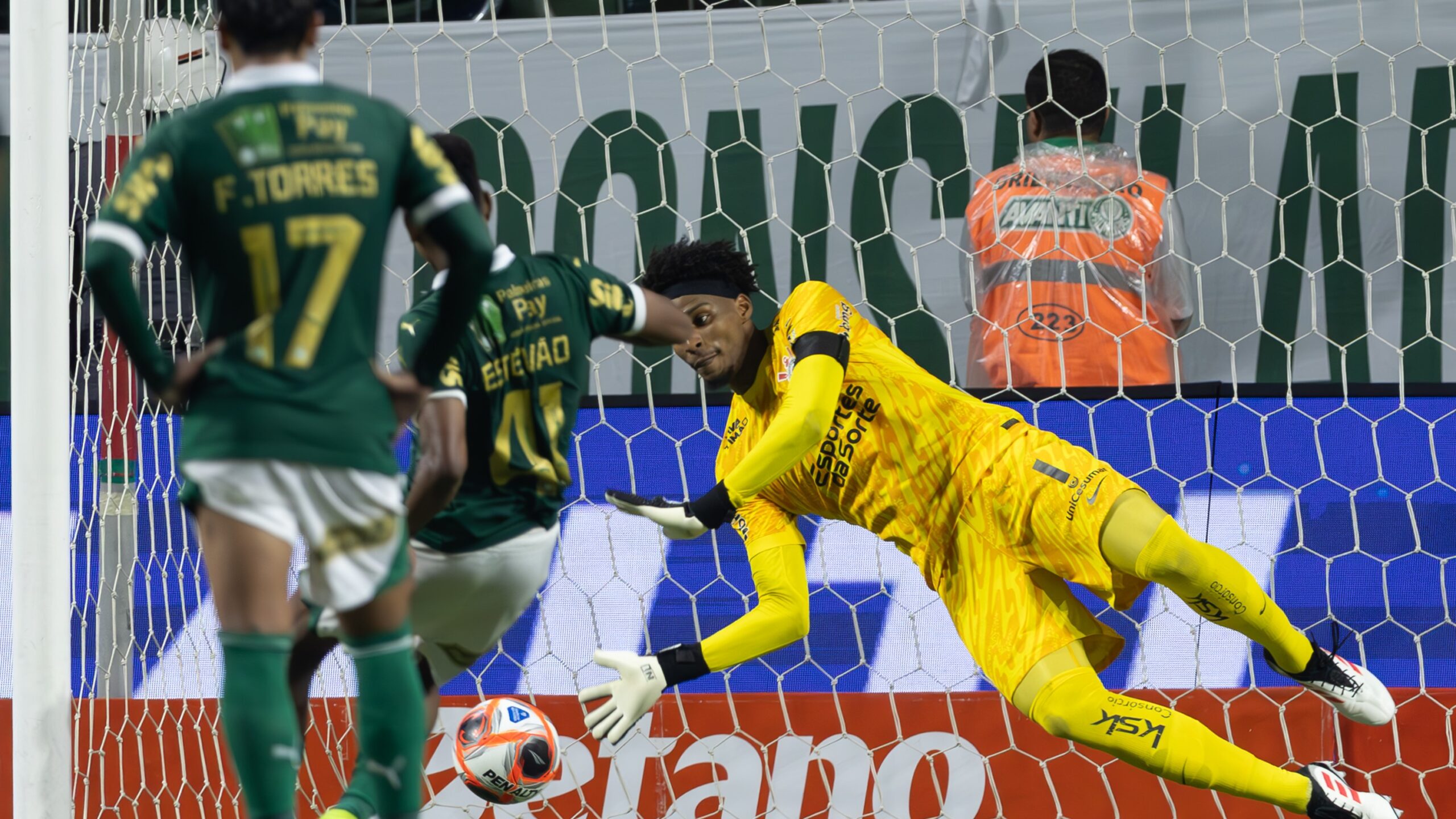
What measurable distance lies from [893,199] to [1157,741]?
6.91ft

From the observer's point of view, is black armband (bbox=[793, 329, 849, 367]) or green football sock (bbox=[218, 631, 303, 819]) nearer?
green football sock (bbox=[218, 631, 303, 819])

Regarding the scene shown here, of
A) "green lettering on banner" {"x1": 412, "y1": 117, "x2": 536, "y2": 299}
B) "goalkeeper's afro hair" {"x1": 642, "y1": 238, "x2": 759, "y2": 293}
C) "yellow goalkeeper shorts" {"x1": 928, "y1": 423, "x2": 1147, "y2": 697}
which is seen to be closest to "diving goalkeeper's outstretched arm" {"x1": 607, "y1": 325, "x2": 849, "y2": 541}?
"goalkeeper's afro hair" {"x1": 642, "y1": 238, "x2": 759, "y2": 293}

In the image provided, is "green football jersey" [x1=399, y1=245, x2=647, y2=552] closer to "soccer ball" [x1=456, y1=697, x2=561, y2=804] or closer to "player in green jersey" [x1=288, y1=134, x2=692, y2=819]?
"player in green jersey" [x1=288, y1=134, x2=692, y2=819]

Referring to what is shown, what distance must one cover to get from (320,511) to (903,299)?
2.93 meters

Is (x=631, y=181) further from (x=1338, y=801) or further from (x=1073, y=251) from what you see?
(x=1338, y=801)

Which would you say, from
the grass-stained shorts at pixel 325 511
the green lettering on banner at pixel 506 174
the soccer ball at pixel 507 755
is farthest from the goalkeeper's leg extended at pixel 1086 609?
the green lettering on banner at pixel 506 174

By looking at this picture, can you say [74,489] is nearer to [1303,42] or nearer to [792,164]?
[792,164]

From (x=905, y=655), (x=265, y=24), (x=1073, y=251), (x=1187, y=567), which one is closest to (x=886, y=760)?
(x=905, y=655)

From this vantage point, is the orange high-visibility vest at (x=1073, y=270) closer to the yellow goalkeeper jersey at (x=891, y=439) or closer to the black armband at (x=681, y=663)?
the yellow goalkeeper jersey at (x=891, y=439)

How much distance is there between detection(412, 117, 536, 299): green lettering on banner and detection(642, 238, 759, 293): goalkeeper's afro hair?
1.43 metres

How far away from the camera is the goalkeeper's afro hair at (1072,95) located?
3887mm

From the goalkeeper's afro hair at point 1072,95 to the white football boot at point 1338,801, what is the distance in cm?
172

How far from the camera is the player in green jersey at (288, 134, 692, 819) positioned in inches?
99.0

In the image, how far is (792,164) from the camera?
15.2ft
